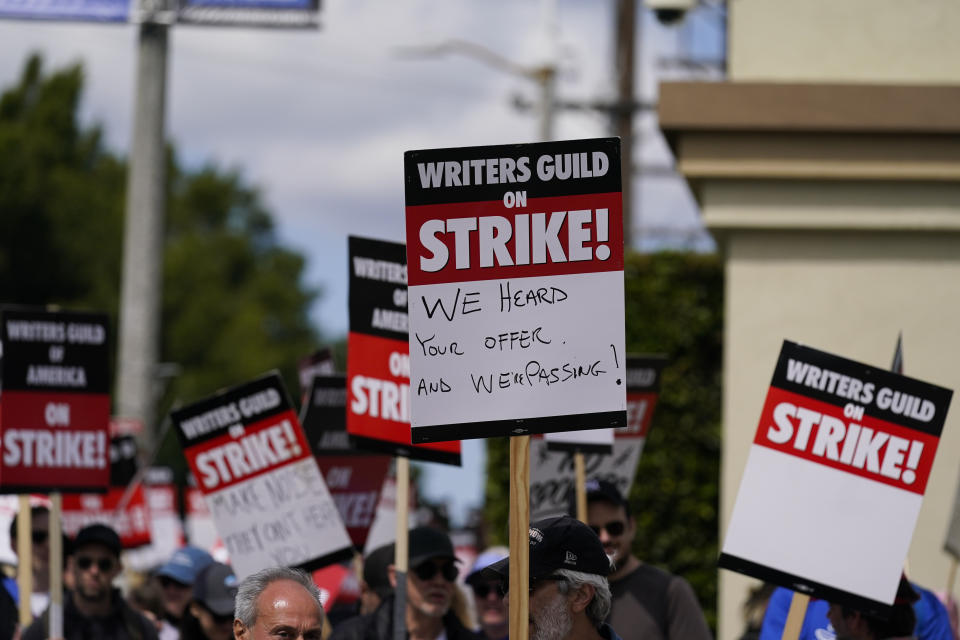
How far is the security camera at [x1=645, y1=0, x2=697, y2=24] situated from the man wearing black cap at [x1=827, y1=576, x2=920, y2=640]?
5.36 m

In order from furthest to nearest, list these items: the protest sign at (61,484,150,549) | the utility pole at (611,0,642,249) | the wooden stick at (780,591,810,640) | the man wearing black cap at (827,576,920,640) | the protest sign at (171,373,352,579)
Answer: the utility pole at (611,0,642,249), the protest sign at (61,484,150,549), the protest sign at (171,373,352,579), the man wearing black cap at (827,576,920,640), the wooden stick at (780,591,810,640)

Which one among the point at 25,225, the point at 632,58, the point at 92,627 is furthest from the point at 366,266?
the point at 25,225

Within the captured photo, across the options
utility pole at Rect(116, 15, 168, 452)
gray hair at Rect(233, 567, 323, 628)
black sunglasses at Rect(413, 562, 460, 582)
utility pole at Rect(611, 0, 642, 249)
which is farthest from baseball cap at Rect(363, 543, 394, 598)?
utility pole at Rect(611, 0, 642, 249)

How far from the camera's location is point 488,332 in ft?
16.5

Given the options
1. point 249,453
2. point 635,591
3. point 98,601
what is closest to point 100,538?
point 98,601

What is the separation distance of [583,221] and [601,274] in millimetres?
180

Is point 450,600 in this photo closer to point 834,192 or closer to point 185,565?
point 185,565

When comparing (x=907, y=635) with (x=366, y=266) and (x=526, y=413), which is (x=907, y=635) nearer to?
(x=526, y=413)

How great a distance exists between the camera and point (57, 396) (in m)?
8.50

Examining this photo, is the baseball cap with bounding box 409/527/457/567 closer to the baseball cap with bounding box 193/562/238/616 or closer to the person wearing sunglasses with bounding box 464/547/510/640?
the baseball cap with bounding box 193/562/238/616

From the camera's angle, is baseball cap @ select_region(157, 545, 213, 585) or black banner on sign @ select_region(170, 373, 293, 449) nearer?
black banner on sign @ select_region(170, 373, 293, 449)

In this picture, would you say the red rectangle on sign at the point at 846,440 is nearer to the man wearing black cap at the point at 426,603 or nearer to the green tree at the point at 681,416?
the man wearing black cap at the point at 426,603

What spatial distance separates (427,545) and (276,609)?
2493 mm

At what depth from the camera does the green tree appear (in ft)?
45.0
